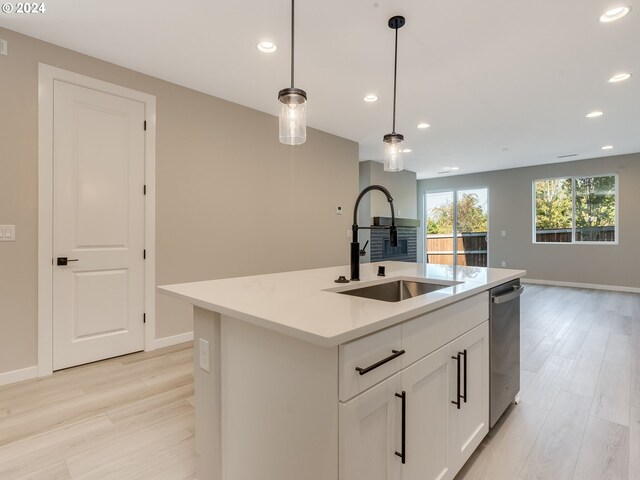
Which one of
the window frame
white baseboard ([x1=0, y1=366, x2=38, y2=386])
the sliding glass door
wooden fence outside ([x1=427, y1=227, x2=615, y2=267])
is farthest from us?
the sliding glass door

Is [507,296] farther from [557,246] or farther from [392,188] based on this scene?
[557,246]

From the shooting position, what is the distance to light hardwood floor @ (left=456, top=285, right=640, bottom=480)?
5.18ft

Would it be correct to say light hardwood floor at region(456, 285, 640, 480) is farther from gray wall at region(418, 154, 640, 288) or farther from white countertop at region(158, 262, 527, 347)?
gray wall at region(418, 154, 640, 288)

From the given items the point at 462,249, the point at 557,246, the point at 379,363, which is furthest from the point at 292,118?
the point at 462,249

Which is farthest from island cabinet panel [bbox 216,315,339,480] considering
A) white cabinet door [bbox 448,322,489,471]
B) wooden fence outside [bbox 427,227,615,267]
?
wooden fence outside [bbox 427,227,615,267]

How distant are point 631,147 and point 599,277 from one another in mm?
2462

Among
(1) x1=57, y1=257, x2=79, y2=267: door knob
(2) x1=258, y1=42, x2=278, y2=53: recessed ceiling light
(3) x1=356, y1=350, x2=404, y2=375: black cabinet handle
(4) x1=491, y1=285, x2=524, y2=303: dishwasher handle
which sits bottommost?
(3) x1=356, y1=350, x2=404, y2=375: black cabinet handle

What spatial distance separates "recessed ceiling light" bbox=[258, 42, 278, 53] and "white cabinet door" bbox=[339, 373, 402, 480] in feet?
8.43

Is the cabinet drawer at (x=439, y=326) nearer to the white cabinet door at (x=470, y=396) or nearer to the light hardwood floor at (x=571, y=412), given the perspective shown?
the white cabinet door at (x=470, y=396)

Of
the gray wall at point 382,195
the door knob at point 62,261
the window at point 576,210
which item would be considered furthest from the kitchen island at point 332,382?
the window at point 576,210

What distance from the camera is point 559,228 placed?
23.0 feet

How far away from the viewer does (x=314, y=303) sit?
121cm

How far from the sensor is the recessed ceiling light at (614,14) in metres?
2.18

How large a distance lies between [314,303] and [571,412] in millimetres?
1987
